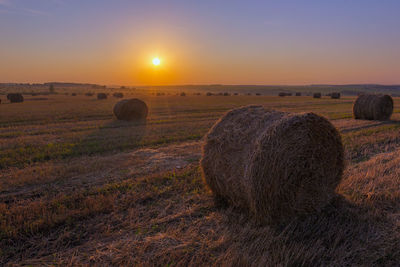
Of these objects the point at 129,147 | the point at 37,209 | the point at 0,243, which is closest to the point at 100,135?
the point at 129,147

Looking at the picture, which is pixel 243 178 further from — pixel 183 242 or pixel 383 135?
pixel 383 135

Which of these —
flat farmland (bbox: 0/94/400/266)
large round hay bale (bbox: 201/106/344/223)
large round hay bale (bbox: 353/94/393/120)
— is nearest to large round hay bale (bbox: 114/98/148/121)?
flat farmland (bbox: 0/94/400/266)

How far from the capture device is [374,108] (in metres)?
16.4

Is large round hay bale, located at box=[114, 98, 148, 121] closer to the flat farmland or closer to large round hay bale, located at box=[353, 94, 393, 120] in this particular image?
the flat farmland

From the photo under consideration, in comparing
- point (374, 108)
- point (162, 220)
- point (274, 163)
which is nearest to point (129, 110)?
point (162, 220)

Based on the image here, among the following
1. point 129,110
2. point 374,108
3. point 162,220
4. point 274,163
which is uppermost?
point 374,108

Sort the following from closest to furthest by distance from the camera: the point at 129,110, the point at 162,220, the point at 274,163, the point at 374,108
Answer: the point at 274,163 → the point at 162,220 → the point at 374,108 → the point at 129,110

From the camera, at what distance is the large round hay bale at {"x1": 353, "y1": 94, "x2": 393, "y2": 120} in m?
16.4

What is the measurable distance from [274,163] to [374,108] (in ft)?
50.4

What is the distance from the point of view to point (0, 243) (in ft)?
12.4

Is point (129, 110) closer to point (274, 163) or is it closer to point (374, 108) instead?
point (274, 163)

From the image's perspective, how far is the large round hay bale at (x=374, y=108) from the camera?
646 inches

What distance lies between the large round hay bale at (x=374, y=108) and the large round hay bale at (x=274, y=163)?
13872 mm

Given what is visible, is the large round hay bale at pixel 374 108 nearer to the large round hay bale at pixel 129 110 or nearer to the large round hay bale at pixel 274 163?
the large round hay bale at pixel 129 110
